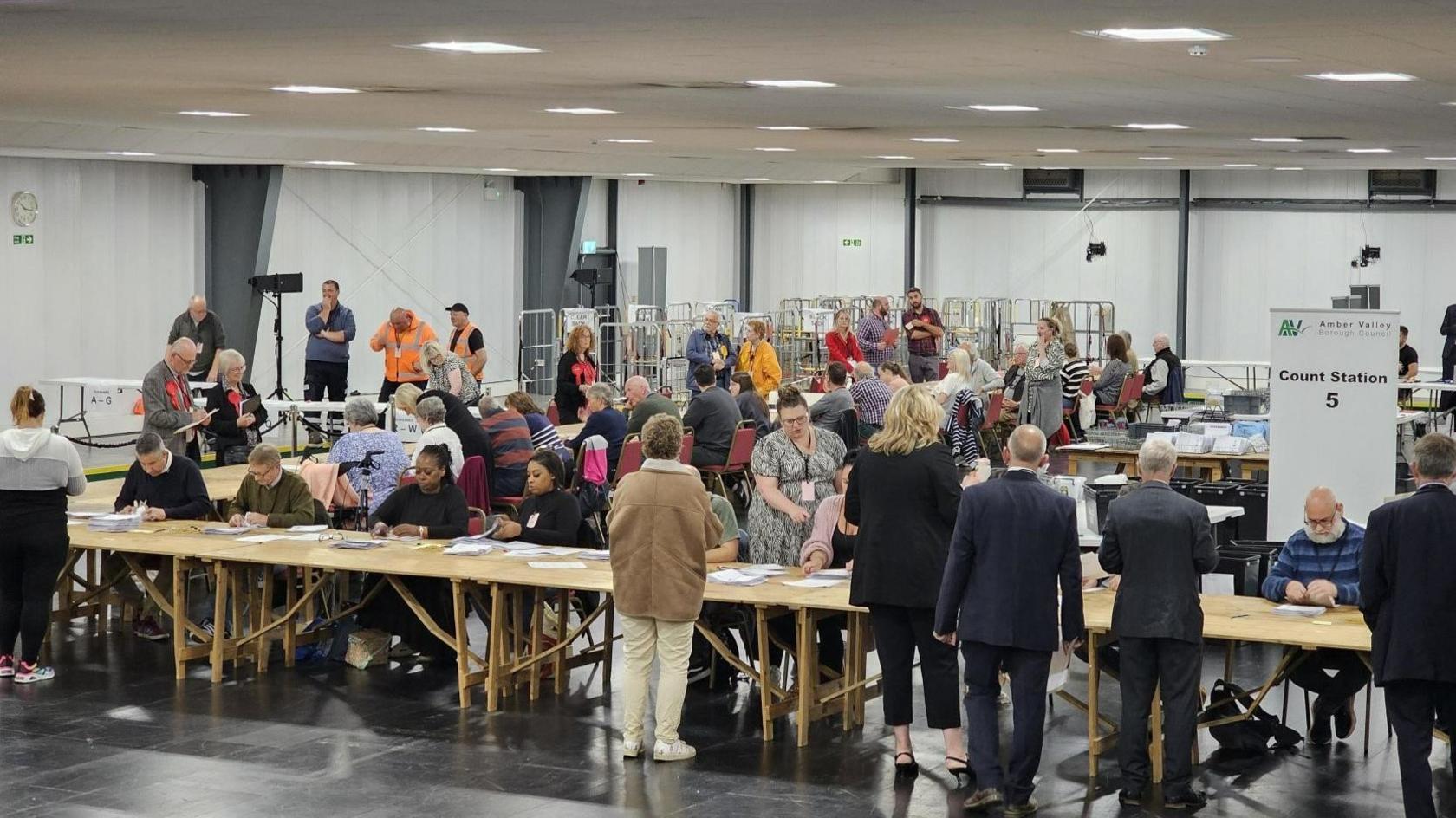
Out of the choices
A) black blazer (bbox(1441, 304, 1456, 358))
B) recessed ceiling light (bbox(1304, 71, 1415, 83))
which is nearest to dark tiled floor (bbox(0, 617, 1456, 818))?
recessed ceiling light (bbox(1304, 71, 1415, 83))

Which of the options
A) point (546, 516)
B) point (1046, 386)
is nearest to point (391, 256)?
point (1046, 386)

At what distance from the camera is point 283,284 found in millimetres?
18344

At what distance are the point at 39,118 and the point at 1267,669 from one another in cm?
904

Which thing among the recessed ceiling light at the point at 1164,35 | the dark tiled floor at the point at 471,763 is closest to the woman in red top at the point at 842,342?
the dark tiled floor at the point at 471,763

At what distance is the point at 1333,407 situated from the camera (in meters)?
9.53

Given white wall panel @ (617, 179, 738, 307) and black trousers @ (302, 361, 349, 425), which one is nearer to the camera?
black trousers @ (302, 361, 349, 425)

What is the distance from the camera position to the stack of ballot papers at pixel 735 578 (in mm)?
7785

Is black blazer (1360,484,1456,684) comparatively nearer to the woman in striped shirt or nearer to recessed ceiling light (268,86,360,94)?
recessed ceiling light (268,86,360,94)

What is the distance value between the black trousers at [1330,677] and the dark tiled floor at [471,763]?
0.21 metres

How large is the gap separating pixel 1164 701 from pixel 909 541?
1043 millimetres

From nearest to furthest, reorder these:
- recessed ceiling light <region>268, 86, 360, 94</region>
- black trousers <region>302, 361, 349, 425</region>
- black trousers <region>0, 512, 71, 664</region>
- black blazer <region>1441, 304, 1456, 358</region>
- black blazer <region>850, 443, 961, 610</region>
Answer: black blazer <region>850, 443, 961, 610</region> < black trousers <region>0, 512, 71, 664</region> < recessed ceiling light <region>268, 86, 360, 94</region> < black trousers <region>302, 361, 349, 425</region> < black blazer <region>1441, 304, 1456, 358</region>

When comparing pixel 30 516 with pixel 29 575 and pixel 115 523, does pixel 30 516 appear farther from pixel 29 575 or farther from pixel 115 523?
pixel 115 523

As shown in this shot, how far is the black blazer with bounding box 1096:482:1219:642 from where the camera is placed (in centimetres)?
647

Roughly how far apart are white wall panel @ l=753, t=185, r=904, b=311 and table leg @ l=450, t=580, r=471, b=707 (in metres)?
20.9
